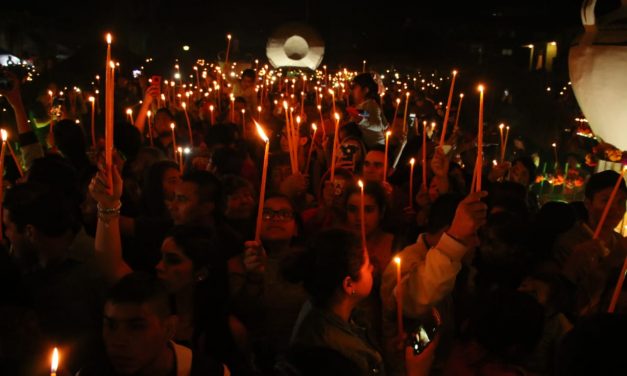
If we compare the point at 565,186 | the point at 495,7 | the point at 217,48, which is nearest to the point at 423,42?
the point at 495,7

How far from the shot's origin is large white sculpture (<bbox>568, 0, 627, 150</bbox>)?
339 centimetres

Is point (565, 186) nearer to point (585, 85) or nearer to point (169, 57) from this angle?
point (585, 85)

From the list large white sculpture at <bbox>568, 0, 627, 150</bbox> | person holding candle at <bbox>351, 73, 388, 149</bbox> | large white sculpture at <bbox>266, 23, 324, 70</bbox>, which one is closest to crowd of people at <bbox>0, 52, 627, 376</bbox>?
large white sculpture at <bbox>568, 0, 627, 150</bbox>

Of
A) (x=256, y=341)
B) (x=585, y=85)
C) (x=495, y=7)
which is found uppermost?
(x=495, y=7)

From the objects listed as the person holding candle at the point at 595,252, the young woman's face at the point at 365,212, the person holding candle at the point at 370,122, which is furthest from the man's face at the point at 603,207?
the person holding candle at the point at 370,122

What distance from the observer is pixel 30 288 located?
2.46m

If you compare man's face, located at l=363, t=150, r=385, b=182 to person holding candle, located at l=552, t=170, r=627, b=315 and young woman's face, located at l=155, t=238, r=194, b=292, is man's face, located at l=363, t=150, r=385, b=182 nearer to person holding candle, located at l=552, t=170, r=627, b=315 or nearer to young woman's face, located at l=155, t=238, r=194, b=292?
person holding candle, located at l=552, t=170, r=627, b=315

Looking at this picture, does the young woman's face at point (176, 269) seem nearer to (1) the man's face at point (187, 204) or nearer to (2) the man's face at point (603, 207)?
(1) the man's face at point (187, 204)

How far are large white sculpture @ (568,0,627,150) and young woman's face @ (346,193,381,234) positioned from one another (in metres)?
1.50

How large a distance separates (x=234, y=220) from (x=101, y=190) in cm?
117

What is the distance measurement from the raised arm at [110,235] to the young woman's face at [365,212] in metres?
1.33

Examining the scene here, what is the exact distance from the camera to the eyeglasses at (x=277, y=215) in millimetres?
3258

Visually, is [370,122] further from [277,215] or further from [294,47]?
[294,47]

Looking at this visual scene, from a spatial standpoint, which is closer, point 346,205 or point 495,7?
Answer: point 346,205
